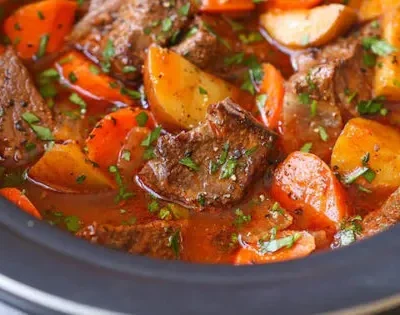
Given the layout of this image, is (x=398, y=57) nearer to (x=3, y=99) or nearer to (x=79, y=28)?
(x=79, y=28)

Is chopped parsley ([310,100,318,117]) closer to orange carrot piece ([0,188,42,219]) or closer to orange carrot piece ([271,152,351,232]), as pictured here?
orange carrot piece ([271,152,351,232])

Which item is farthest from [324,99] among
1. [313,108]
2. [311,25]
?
[311,25]

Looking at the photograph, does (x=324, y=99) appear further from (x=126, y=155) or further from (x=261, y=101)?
(x=126, y=155)

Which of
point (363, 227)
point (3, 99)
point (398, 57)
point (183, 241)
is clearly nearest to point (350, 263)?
point (363, 227)

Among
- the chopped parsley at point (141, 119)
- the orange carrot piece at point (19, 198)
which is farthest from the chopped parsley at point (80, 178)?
the chopped parsley at point (141, 119)

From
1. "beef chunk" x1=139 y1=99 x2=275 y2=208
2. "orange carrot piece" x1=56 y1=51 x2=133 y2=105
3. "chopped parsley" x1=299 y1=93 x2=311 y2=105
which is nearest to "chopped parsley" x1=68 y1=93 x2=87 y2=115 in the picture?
"orange carrot piece" x1=56 y1=51 x2=133 y2=105

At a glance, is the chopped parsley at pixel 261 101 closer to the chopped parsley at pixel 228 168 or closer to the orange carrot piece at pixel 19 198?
the chopped parsley at pixel 228 168
